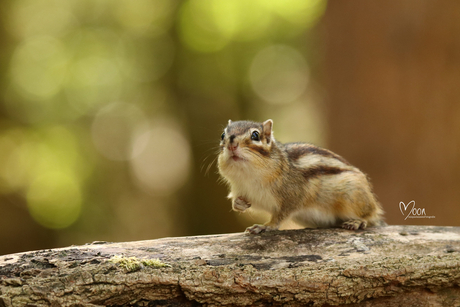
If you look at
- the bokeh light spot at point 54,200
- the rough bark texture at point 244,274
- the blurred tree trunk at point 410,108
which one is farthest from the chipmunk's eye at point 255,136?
the bokeh light spot at point 54,200

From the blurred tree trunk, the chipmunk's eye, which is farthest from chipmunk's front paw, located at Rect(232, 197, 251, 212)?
the blurred tree trunk

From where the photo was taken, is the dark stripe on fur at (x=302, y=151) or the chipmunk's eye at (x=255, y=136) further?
the dark stripe on fur at (x=302, y=151)

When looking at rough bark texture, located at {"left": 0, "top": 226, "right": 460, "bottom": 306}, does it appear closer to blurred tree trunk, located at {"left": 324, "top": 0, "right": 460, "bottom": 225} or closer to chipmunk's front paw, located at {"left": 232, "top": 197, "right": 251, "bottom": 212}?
chipmunk's front paw, located at {"left": 232, "top": 197, "right": 251, "bottom": 212}

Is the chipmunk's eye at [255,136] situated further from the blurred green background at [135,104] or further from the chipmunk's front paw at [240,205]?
the blurred green background at [135,104]

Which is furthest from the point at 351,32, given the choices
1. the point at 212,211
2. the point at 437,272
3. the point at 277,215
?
the point at 212,211

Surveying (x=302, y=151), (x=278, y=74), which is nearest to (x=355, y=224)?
(x=302, y=151)

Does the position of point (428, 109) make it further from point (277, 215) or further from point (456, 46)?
point (277, 215)

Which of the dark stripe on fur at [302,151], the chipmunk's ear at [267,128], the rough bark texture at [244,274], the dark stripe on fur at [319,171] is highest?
the chipmunk's ear at [267,128]
